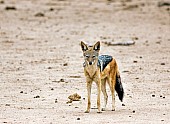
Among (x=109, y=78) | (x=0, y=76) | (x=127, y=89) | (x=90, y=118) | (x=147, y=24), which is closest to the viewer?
(x=90, y=118)

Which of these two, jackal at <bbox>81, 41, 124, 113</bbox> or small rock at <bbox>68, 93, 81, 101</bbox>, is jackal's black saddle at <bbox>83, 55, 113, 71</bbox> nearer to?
jackal at <bbox>81, 41, 124, 113</bbox>

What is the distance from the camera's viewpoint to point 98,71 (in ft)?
36.0

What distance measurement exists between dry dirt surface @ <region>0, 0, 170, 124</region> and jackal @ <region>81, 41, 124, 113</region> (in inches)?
12.2

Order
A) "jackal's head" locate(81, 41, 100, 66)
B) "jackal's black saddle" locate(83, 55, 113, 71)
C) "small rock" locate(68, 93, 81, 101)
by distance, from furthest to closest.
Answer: "small rock" locate(68, 93, 81, 101)
"jackal's black saddle" locate(83, 55, 113, 71)
"jackal's head" locate(81, 41, 100, 66)

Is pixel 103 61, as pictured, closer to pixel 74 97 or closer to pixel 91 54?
pixel 91 54

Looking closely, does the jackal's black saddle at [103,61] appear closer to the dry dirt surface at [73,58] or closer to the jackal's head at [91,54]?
the jackal's head at [91,54]

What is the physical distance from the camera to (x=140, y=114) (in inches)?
419

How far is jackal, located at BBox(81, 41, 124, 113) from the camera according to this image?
35.6 ft

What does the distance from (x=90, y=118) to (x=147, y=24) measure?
15.5 m

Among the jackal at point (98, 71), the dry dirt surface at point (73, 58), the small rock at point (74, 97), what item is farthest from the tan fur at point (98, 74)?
the small rock at point (74, 97)

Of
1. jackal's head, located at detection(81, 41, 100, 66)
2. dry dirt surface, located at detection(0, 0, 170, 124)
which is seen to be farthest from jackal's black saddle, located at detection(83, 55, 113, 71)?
dry dirt surface, located at detection(0, 0, 170, 124)

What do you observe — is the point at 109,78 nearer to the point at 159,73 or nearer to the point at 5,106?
the point at 5,106

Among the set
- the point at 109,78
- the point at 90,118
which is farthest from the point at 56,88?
the point at 90,118

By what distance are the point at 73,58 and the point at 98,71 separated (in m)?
6.51
